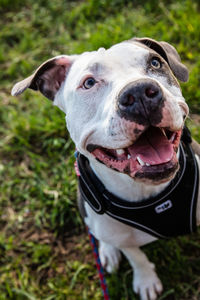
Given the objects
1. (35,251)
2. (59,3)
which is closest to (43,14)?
(59,3)

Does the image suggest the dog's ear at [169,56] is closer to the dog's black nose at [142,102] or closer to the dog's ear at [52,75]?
the dog's ear at [52,75]

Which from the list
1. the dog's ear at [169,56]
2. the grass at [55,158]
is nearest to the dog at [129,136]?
the dog's ear at [169,56]

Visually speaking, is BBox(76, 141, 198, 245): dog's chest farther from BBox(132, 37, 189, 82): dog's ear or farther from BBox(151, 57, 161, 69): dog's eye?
BBox(151, 57, 161, 69): dog's eye

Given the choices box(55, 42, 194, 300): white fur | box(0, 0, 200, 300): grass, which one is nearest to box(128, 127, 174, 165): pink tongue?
box(55, 42, 194, 300): white fur

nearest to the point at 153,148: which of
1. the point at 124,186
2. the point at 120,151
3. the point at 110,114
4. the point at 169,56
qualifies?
the point at 120,151

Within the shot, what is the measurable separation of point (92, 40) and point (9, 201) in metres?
1.93

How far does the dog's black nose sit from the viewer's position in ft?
5.87

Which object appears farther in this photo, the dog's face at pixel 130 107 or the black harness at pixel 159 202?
the black harness at pixel 159 202

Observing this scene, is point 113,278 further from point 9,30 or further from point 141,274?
point 9,30

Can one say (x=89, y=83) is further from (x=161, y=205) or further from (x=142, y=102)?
(x=161, y=205)

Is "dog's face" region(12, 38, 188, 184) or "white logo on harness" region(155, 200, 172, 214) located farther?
"white logo on harness" region(155, 200, 172, 214)

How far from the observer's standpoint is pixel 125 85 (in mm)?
1877

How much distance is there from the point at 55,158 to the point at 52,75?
1.48m

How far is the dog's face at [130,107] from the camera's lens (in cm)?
184
